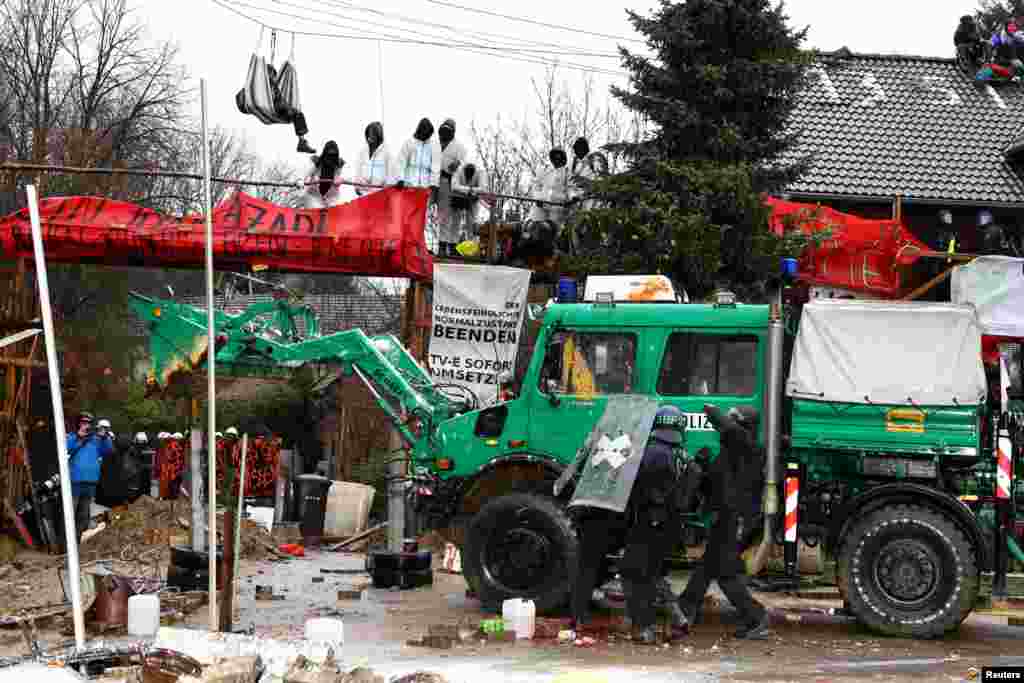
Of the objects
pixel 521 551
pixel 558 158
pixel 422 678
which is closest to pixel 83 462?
pixel 521 551

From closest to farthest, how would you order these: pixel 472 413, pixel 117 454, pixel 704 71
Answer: pixel 472 413 → pixel 704 71 → pixel 117 454

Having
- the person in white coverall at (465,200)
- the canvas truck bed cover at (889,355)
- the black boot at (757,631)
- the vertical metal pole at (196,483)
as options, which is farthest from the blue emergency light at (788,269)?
the person in white coverall at (465,200)

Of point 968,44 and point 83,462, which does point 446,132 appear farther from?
point 968,44

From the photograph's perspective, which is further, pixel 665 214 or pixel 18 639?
pixel 665 214

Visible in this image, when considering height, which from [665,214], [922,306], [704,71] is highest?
[704,71]

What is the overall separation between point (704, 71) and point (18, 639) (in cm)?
1134

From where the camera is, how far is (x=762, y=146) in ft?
62.2

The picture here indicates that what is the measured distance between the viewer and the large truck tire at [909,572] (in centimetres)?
1147

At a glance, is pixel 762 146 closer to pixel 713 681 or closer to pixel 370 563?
pixel 370 563

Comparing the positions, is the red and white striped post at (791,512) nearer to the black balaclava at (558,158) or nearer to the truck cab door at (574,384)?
the truck cab door at (574,384)

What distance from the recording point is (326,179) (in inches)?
707

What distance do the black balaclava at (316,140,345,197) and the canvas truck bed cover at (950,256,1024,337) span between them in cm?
847

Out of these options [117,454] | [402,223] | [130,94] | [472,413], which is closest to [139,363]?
[130,94]

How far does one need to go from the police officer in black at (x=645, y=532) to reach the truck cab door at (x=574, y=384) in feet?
3.92
